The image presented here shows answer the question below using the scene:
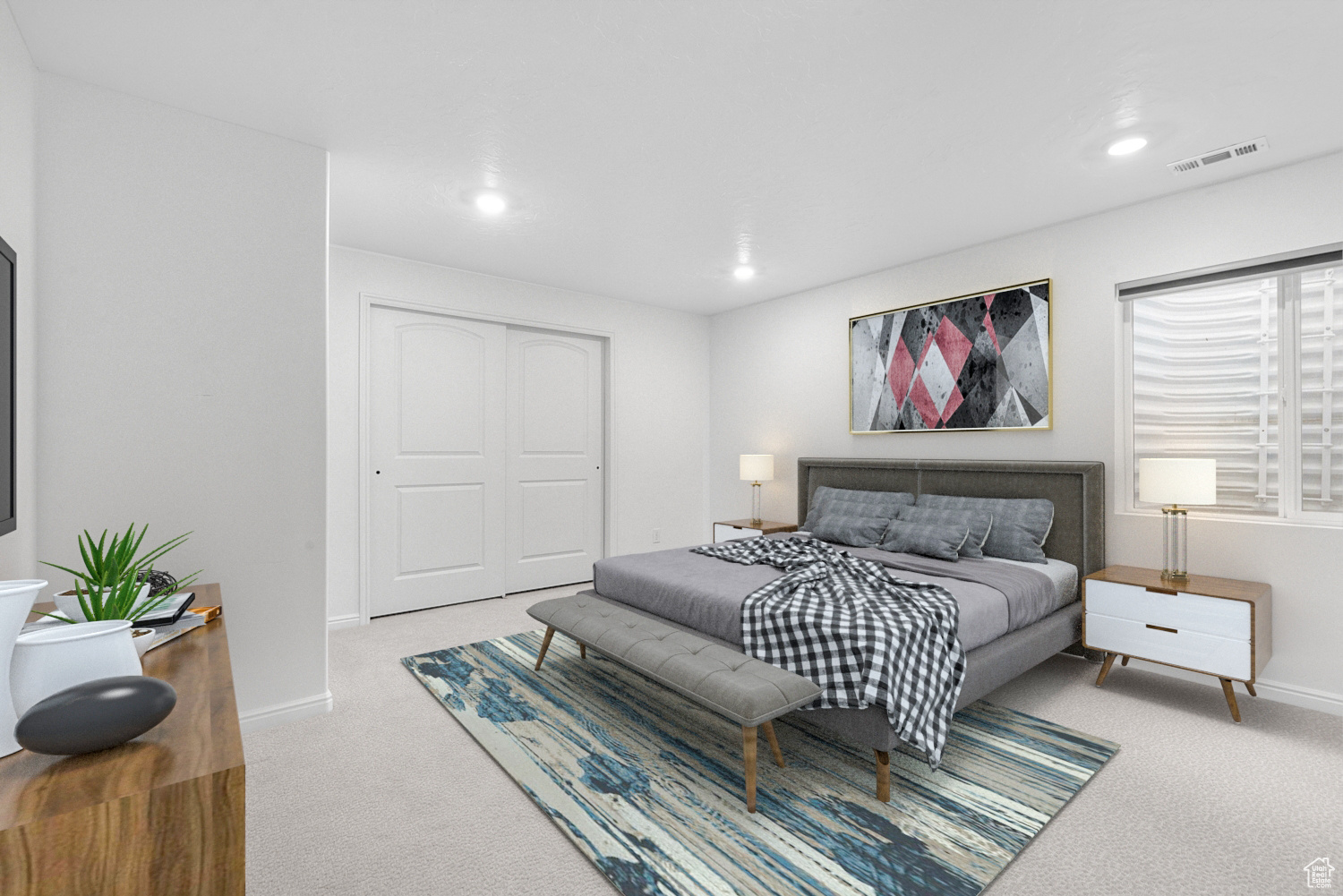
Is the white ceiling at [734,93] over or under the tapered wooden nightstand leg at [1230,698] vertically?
over

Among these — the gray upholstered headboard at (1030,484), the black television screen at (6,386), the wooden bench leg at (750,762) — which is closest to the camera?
the black television screen at (6,386)

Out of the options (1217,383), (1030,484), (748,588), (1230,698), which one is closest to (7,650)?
(748,588)

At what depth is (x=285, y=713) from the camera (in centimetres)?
265

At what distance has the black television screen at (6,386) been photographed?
161cm

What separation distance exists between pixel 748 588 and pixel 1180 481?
2046 mm

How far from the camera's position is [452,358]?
15.0 feet

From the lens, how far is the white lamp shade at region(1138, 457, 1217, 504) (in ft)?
9.20

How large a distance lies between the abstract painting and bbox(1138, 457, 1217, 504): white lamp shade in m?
0.78

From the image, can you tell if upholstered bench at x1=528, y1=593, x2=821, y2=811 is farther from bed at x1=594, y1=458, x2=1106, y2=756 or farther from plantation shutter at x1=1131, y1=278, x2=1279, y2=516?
plantation shutter at x1=1131, y1=278, x2=1279, y2=516

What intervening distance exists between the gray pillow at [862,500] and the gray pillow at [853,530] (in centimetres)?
9

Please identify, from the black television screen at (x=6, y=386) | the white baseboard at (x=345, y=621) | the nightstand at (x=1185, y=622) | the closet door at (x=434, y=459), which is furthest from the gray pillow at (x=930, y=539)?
the black television screen at (x=6, y=386)

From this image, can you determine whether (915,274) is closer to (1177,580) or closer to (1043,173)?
(1043,173)

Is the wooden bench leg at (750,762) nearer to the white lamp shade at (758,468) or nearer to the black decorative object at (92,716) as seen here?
the black decorative object at (92,716)

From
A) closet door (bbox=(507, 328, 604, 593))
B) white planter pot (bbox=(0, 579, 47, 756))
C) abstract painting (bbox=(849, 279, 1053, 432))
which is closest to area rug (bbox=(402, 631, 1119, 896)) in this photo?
white planter pot (bbox=(0, 579, 47, 756))
